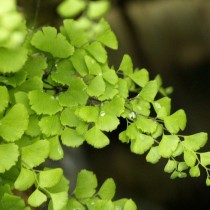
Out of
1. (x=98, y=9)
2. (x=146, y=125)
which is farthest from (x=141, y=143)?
(x=98, y=9)

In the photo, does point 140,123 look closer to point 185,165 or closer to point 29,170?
point 185,165

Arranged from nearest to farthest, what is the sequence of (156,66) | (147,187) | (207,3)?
(147,187) < (156,66) < (207,3)

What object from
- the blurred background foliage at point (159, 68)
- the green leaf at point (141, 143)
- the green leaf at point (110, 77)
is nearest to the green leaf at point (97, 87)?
the green leaf at point (110, 77)

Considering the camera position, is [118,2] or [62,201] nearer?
[62,201]

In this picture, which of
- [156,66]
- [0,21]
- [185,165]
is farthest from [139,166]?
[0,21]

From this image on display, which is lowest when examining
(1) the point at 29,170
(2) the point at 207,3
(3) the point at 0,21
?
(2) the point at 207,3

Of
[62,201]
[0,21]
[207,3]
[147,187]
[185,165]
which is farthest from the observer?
[207,3]

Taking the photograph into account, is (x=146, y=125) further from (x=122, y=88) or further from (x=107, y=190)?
(x=107, y=190)
